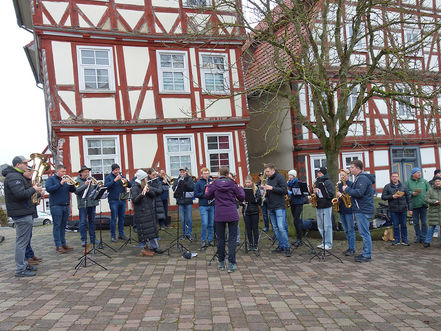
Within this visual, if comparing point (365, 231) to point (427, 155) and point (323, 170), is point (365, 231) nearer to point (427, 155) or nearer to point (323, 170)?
point (323, 170)

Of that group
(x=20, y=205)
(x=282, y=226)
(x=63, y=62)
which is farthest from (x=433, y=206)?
(x=63, y=62)

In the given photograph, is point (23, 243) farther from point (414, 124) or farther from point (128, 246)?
point (414, 124)

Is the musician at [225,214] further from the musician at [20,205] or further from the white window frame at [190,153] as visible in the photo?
the white window frame at [190,153]

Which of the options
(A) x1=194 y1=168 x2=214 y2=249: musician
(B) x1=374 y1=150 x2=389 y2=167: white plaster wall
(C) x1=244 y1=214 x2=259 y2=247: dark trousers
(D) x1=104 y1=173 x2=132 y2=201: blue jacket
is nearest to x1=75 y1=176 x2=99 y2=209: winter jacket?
(D) x1=104 y1=173 x2=132 y2=201: blue jacket

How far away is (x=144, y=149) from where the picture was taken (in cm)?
1262

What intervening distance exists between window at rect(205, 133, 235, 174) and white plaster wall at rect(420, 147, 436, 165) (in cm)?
1075

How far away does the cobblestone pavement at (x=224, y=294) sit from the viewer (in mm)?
3947

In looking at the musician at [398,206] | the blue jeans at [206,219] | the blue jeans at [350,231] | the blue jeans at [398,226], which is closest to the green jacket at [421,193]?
the musician at [398,206]

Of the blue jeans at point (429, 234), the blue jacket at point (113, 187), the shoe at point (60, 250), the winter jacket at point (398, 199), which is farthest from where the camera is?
the blue jacket at point (113, 187)

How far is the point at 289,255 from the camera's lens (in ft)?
23.8

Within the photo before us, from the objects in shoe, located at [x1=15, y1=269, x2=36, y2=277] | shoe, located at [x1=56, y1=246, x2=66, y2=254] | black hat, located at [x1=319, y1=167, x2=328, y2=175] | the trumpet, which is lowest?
shoe, located at [x1=56, y1=246, x2=66, y2=254]

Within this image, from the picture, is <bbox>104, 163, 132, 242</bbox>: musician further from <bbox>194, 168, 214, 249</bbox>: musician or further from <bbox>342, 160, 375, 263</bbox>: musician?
<bbox>342, 160, 375, 263</bbox>: musician

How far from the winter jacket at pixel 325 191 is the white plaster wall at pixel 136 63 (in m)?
7.85

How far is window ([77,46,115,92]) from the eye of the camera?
11.9 meters
